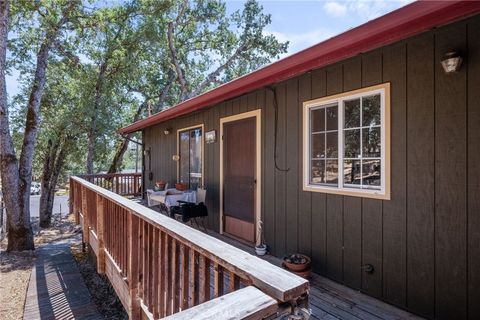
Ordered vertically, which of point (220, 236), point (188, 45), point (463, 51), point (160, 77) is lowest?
point (220, 236)

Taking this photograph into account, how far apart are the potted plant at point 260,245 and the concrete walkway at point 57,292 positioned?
2029 millimetres

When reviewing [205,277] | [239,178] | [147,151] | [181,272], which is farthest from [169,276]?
[147,151]

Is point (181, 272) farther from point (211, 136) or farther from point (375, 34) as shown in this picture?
point (211, 136)

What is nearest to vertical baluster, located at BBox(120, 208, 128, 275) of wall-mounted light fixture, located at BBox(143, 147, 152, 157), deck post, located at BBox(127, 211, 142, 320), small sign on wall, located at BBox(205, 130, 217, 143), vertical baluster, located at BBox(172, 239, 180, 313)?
deck post, located at BBox(127, 211, 142, 320)

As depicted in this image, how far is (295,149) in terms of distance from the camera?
11.7 ft

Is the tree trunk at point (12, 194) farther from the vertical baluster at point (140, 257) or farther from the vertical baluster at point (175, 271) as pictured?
the vertical baluster at point (175, 271)

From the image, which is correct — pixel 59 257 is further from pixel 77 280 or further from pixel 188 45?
pixel 188 45

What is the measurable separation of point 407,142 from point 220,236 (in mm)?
3275

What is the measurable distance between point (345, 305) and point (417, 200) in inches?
43.9

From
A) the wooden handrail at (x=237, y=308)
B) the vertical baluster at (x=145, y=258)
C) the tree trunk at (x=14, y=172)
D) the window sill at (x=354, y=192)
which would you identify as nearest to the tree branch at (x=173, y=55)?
the tree trunk at (x=14, y=172)

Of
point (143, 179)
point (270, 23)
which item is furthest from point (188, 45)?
point (143, 179)

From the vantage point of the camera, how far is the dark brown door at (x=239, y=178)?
430cm

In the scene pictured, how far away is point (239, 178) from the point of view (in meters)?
4.59

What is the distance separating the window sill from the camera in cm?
269
